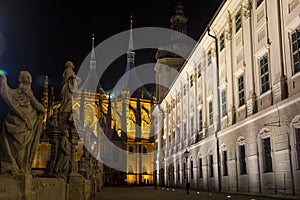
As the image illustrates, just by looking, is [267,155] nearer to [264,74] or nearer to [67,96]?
[264,74]

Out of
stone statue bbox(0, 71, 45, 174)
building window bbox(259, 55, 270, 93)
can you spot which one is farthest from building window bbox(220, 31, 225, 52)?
stone statue bbox(0, 71, 45, 174)

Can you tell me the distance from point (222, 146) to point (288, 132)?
32.0ft

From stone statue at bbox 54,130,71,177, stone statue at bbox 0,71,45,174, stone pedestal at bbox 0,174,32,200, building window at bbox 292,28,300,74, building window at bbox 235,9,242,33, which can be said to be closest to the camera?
stone pedestal at bbox 0,174,32,200

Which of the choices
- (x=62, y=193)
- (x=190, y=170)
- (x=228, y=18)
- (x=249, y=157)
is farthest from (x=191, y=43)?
(x=62, y=193)

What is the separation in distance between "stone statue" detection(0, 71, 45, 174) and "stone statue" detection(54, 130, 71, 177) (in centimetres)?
568

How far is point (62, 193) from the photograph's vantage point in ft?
29.5

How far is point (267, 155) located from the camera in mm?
18766

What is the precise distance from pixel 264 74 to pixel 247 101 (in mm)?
2236

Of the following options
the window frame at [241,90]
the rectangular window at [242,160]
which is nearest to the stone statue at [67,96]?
the window frame at [241,90]

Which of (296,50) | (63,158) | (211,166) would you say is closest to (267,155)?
(296,50)

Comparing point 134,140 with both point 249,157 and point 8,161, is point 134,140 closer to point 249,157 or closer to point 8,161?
point 249,157

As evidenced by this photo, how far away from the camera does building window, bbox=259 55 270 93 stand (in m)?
19.1

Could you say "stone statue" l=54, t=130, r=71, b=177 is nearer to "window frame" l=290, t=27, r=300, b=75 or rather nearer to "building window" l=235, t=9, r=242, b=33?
"window frame" l=290, t=27, r=300, b=75

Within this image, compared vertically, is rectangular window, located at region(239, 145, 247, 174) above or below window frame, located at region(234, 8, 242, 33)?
below
